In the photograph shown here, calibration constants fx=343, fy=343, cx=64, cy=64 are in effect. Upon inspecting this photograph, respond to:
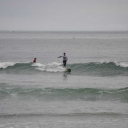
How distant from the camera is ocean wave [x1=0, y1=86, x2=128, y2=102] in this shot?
2124 centimetres

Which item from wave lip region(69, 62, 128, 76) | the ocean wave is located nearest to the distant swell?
wave lip region(69, 62, 128, 76)

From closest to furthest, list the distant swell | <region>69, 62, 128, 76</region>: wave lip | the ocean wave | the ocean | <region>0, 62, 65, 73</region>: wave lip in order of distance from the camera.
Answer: the ocean, the ocean wave, <region>69, 62, 128, 76</region>: wave lip, the distant swell, <region>0, 62, 65, 73</region>: wave lip

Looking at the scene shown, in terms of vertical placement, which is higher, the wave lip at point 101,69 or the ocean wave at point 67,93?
the wave lip at point 101,69

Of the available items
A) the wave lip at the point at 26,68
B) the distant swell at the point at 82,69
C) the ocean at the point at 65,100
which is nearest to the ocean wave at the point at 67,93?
the ocean at the point at 65,100

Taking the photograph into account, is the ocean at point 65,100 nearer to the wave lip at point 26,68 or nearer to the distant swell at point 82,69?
the distant swell at point 82,69

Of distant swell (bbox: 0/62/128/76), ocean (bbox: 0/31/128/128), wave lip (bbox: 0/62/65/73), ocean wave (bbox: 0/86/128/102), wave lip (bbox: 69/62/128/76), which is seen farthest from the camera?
wave lip (bbox: 0/62/65/73)

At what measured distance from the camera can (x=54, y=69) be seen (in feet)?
116

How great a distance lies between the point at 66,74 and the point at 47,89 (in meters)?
9.09

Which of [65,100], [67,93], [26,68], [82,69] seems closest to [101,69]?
[82,69]

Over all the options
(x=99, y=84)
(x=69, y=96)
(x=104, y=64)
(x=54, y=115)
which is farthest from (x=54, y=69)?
(x=54, y=115)

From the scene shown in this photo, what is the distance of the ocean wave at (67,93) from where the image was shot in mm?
21242

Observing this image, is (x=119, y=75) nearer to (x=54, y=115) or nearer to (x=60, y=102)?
(x=60, y=102)

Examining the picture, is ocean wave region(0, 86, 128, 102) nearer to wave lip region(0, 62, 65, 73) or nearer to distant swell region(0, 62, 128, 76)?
distant swell region(0, 62, 128, 76)

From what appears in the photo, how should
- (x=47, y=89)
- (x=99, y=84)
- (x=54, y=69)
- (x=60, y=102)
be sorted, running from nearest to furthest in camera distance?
1. (x=60, y=102)
2. (x=47, y=89)
3. (x=99, y=84)
4. (x=54, y=69)
